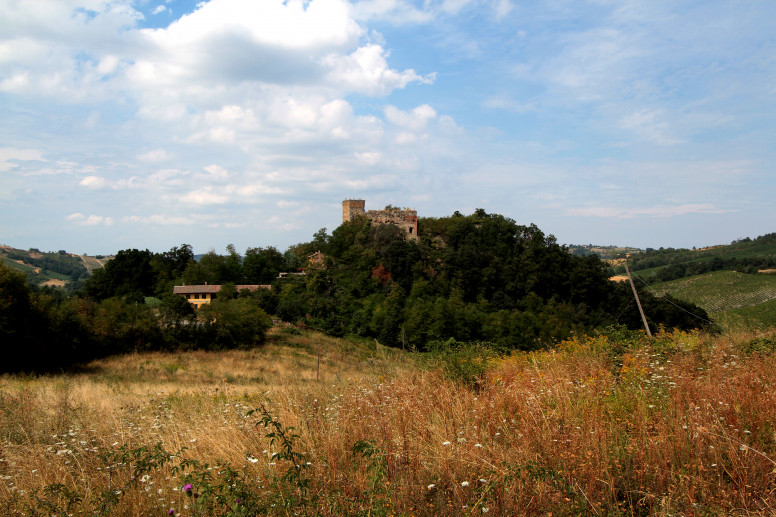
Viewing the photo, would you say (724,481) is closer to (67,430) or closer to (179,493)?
(179,493)

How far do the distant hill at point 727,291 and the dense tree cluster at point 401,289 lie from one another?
10.7 meters

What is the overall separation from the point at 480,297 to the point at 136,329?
1071 inches

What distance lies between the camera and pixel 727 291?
56.9 metres

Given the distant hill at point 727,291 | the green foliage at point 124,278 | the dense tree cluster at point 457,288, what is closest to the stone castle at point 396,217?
the dense tree cluster at point 457,288

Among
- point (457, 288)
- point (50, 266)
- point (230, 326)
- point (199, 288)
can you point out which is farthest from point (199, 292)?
point (50, 266)

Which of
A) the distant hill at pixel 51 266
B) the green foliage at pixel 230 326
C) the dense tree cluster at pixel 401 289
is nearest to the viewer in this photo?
the green foliage at pixel 230 326

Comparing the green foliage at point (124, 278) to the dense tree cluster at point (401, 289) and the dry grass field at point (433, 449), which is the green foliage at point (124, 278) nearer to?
the dense tree cluster at point (401, 289)

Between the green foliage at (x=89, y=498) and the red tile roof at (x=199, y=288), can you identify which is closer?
the green foliage at (x=89, y=498)

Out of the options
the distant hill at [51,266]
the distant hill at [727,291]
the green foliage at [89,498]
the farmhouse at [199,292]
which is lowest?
the distant hill at [727,291]

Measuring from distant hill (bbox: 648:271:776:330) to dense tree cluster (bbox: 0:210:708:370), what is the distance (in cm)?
1068

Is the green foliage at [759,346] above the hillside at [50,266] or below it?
below

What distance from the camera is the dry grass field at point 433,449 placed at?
266cm

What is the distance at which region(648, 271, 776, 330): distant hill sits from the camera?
4927 cm

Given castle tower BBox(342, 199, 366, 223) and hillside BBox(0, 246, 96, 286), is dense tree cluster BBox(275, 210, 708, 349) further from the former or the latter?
hillside BBox(0, 246, 96, 286)
